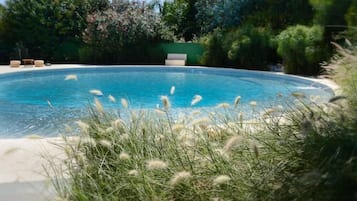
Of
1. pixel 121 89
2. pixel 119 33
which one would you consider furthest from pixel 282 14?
pixel 121 89

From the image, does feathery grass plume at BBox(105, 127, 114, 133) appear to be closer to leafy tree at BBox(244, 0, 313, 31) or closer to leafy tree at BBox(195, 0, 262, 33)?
leafy tree at BBox(244, 0, 313, 31)

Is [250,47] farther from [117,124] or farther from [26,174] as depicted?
[117,124]

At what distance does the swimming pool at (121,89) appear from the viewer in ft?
28.2

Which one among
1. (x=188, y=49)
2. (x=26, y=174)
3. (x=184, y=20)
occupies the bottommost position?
(x=26, y=174)

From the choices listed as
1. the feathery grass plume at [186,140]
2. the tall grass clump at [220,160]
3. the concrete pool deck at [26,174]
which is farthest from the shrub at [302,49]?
the feathery grass plume at [186,140]

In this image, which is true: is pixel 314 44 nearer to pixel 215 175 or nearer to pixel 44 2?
pixel 215 175

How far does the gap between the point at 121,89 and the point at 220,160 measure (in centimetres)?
1212

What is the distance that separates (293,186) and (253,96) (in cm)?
1023

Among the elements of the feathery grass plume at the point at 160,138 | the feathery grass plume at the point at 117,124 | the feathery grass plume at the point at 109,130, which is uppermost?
the feathery grass plume at the point at 117,124

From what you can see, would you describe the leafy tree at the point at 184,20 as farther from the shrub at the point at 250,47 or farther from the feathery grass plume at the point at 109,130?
the feathery grass plume at the point at 109,130

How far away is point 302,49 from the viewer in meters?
14.9

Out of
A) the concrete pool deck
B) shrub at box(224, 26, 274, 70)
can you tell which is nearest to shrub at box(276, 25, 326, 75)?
shrub at box(224, 26, 274, 70)

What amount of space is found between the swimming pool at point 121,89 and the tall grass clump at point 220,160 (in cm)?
408

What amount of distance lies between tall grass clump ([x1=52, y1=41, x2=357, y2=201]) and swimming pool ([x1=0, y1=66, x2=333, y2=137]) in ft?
13.4
